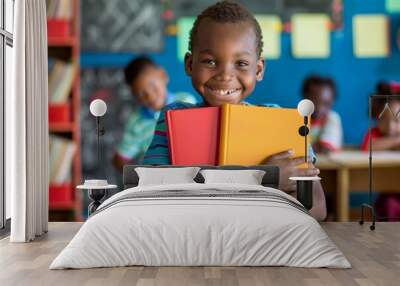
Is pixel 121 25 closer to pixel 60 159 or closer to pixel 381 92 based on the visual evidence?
pixel 60 159

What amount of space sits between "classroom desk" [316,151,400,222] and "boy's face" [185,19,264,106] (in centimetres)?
99

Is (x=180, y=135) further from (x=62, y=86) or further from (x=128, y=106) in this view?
(x=62, y=86)

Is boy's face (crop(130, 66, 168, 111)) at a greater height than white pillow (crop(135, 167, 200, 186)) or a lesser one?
greater

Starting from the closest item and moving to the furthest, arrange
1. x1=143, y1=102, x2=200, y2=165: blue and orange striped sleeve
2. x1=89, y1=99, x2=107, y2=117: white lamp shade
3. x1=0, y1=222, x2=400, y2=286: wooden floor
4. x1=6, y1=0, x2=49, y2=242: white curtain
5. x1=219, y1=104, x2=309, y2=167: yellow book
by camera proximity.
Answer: x1=0, y1=222, x2=400, y2=286: wooden floor, x1=6, y1=0, x2=49, y2=242: white curtain, x1=89, y1=99, x2=107, y2=117: white lamp shade, x1=219, y1=104, x2=309, y2=167: yellow book, x1=143, y1=102, x2=200, y2=165: blue and orange striped sleeve

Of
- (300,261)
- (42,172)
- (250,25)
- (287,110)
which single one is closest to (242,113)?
(287,110)

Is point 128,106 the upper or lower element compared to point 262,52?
lower

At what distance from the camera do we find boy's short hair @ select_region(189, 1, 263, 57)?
5.86 m

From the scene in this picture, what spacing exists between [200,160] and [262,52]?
48.1 inches

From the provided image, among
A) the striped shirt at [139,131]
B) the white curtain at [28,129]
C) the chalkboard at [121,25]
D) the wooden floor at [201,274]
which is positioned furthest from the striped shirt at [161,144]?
the wooden floor at [201,274]

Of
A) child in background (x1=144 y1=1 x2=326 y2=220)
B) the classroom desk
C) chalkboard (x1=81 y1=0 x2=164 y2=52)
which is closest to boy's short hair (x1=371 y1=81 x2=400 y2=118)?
the classroom desk

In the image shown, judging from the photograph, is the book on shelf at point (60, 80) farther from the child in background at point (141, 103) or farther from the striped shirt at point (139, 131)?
the striped shirt at point (139, 131)

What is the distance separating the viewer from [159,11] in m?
6.12

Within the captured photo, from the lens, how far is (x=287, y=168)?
5465mm

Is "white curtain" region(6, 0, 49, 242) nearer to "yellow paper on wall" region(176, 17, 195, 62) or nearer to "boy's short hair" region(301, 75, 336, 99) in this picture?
"yellow paper on wall" region(176, 17, 195, 62)
